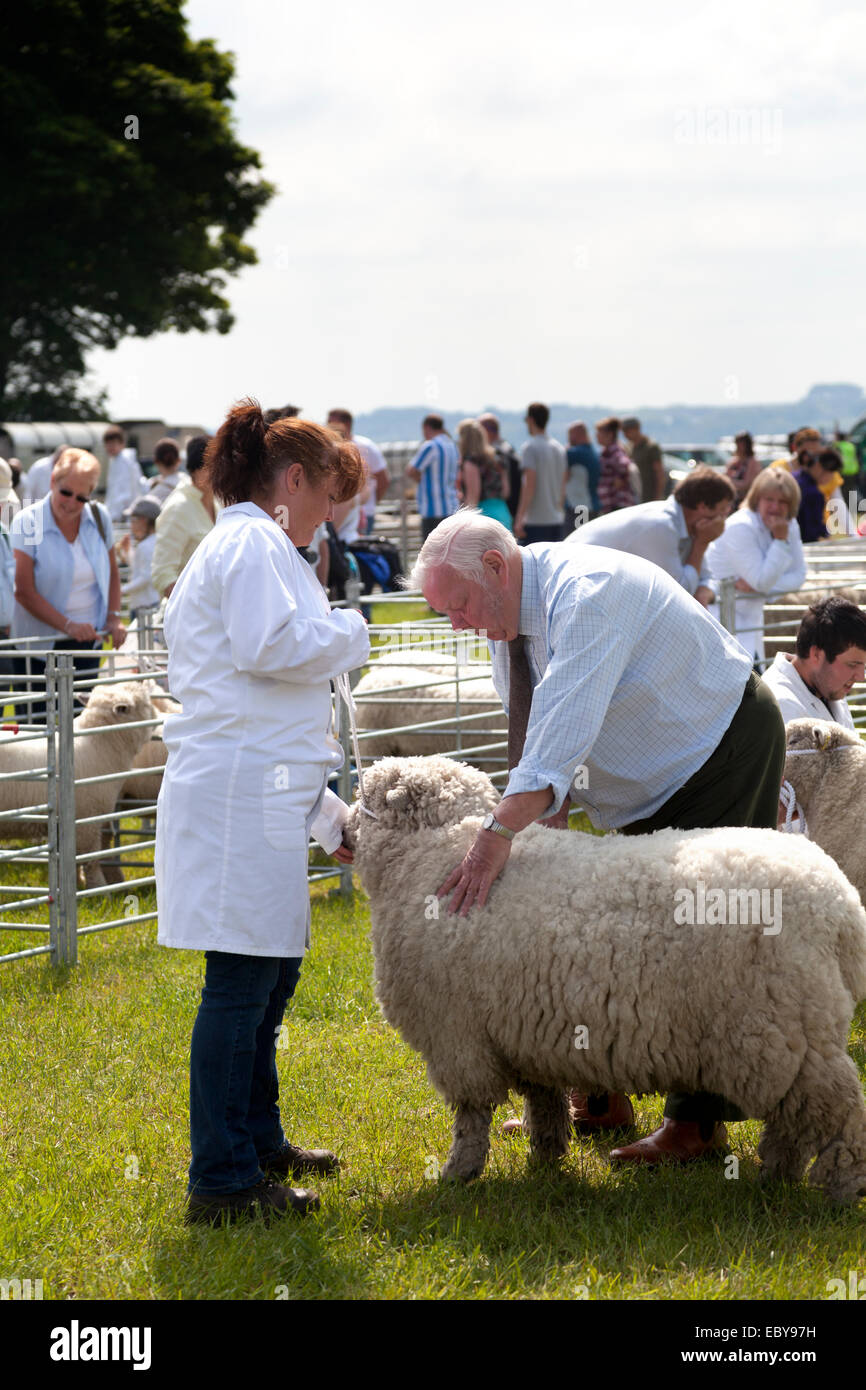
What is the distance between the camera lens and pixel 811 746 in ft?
15.8

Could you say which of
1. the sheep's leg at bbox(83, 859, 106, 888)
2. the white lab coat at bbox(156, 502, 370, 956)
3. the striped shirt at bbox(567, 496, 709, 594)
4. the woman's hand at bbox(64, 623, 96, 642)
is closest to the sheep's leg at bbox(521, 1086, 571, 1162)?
the white lab coat at bbox(156, 502, 370, 956)

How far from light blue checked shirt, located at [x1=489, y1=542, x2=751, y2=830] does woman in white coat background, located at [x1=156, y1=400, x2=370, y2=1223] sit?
17.9 inches

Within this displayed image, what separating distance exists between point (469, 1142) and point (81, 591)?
479 centimetres

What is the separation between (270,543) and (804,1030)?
5.34 feet

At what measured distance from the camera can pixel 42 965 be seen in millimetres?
5836

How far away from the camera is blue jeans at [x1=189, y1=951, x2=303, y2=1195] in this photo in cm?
342

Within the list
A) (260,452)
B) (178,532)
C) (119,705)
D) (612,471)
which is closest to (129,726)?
(119,705)

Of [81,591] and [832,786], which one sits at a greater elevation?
[81,591]

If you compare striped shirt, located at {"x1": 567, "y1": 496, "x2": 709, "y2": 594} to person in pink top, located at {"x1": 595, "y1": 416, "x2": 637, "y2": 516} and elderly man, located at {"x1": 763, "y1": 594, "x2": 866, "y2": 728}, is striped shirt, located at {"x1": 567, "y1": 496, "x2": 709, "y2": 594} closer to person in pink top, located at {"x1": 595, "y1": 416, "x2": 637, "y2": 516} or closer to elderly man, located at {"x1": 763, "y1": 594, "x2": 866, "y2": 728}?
elderly man, located at {"x1": 763, "y1": 594, "x2": 866, "y2": 728}

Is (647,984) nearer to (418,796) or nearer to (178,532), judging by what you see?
(418,796)

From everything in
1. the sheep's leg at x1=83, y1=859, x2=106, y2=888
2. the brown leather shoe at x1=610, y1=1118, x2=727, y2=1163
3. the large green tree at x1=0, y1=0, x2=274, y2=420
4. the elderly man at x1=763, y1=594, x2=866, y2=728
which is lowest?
the sheep's leg at x1=83, y1=859, x2=106, y2=888

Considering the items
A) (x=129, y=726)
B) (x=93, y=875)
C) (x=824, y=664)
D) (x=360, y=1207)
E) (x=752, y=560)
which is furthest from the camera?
(x=752, y=560)

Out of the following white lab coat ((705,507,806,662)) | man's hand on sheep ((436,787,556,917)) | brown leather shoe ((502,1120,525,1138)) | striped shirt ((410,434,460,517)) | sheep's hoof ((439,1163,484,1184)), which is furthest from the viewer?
striped shirt ((410,434,460,517))
